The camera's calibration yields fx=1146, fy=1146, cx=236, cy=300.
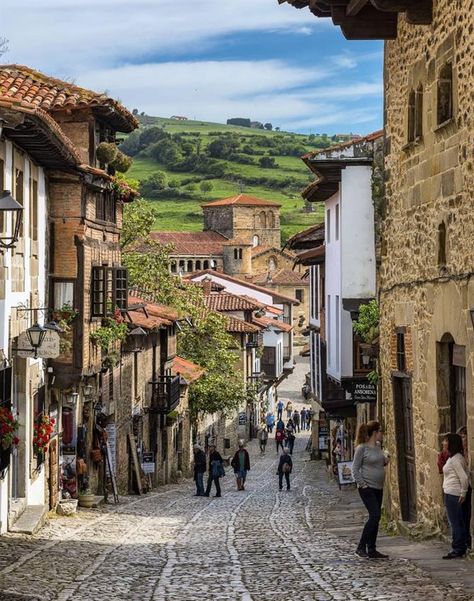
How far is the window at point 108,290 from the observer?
24.4m

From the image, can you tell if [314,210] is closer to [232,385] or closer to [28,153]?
[232,385]

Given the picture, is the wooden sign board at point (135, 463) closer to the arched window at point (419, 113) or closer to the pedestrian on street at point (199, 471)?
the pedestrian on street at point (199, 471)

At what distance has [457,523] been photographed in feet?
39.6

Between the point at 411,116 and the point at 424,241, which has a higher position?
the point at 411,116

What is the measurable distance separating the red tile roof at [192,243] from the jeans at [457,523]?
135 m

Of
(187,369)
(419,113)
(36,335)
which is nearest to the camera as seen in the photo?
(419,113)

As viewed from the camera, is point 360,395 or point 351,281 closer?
point 360,395

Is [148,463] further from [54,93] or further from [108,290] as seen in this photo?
[54,93]

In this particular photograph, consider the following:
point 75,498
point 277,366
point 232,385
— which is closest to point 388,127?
point 75,498

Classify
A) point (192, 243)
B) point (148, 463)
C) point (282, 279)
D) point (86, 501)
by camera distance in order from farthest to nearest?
point (192, 243)
point (282, 279)
point (148, 463)
point (86, 501)

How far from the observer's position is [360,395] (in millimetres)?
24062

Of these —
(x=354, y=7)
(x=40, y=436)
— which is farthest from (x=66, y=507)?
(x=354, y=7)

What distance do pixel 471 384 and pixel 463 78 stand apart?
130 inches

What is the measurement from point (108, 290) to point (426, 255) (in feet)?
39.4
